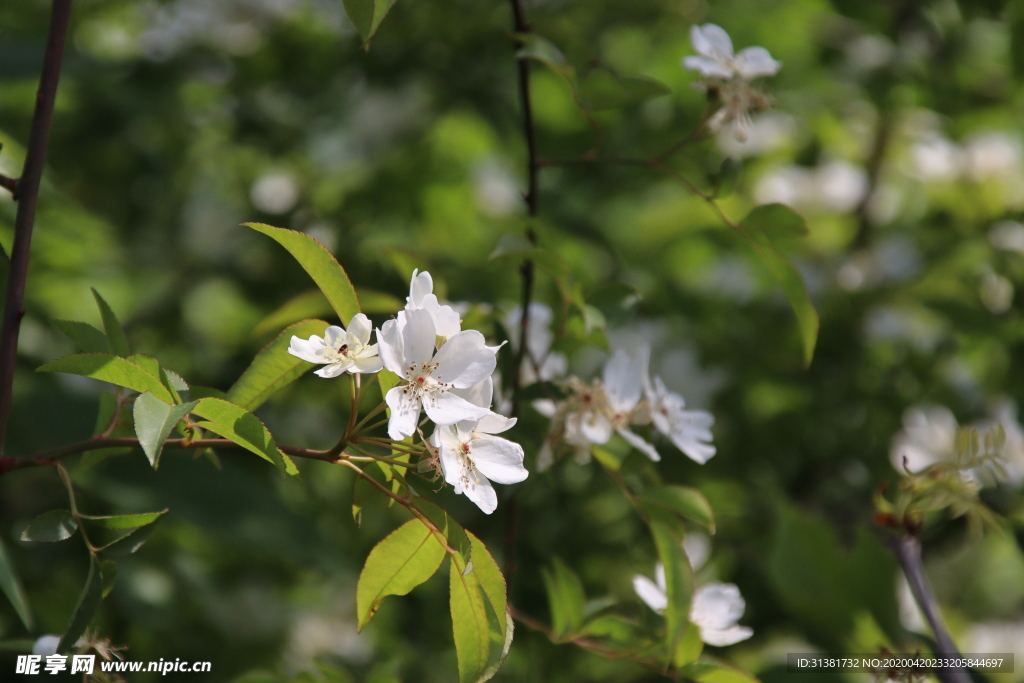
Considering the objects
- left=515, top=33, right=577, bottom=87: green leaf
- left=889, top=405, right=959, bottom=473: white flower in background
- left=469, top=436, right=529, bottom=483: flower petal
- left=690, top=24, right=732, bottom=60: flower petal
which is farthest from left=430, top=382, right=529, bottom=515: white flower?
left=889, top=405, right=959, bottom=473: white flower in background

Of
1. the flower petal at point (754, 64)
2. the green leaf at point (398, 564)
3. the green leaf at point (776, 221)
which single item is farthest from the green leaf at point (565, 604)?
the flower petal at point (754, 64)

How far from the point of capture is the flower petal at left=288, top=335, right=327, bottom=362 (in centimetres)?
42

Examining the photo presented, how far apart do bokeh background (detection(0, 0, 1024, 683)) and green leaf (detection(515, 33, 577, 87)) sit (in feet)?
0.98

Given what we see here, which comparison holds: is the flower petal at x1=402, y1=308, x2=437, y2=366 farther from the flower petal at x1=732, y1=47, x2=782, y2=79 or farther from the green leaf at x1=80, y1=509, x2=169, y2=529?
the flower petal at x1=732, y1=47, x2=782, y2=79

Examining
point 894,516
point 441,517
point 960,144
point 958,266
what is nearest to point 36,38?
point 441,517

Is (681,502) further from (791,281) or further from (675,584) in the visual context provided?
(791,281)

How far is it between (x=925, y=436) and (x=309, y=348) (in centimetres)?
91

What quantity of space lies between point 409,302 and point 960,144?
3.97 ft

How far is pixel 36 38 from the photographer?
3.47 ft

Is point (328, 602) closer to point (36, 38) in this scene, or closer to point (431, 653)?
point (431, 653)

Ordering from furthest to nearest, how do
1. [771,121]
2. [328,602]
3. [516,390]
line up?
[771,121] → [328,602] → [516,390]

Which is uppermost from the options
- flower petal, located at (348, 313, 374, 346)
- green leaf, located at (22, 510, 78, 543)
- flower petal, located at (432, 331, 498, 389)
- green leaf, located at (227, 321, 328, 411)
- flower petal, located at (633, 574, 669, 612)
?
flower petal, located at (348, 313, 374, 346)

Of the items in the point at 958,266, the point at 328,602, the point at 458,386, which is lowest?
the point at 328,602

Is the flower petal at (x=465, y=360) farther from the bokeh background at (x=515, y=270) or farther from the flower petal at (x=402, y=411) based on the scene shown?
the bokeh background at (x=515, y=270)
